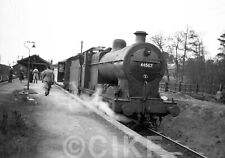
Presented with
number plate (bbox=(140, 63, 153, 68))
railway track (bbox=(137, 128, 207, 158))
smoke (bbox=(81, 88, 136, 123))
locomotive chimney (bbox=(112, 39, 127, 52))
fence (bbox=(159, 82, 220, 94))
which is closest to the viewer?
railway track (bbox=(137, 128, 207, 158))

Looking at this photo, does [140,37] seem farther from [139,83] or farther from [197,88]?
[197,88]

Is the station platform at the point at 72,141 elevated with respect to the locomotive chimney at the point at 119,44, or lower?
lower

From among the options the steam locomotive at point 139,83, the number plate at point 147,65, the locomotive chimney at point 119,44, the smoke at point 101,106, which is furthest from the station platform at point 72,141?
the locomotive chimney at point 119,44

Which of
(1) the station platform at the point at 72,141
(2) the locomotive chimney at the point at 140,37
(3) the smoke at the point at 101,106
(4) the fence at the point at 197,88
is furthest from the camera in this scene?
(4) the fence at the point at 197,88

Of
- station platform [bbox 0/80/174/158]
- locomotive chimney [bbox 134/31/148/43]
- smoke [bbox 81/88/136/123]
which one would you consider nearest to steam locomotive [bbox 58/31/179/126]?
locomotive chimney [bbox 134/31/148/43]

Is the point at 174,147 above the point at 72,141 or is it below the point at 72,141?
below

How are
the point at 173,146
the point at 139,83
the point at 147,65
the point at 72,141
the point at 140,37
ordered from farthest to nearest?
1. the point at 140,37
2. the point at 139,83
3. the point at 147,65
4. the point at 173,146
5. the point at 72,141

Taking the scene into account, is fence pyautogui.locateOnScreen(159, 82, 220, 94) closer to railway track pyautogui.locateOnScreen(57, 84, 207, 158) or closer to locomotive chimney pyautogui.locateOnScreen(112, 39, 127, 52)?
locomotive chimney pyautogui.locateOnScreen(112, 39, 127, 52)

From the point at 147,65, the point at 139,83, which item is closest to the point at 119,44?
the point at 147,65

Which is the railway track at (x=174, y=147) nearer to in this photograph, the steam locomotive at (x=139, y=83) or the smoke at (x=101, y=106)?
the steam locomotive at (x=139, y=83)

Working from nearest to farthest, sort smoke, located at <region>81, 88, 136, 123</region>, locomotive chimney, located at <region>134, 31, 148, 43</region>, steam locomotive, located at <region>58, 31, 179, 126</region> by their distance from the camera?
steam locomotive, located at <region>58, 31, 179, 126</region>
smoke, located at <region>81, 88, 136, 123</region>
locomotive chimney, located at <region>134, 31, 148, 43</region>

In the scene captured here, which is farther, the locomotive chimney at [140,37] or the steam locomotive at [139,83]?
the locomotive chimney at [140,37]

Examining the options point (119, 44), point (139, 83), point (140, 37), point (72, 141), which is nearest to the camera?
point (72, 141)

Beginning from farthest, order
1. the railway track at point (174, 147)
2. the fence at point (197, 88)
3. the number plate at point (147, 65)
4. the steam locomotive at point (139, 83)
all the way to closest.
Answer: the fence at point (197, 88) < the number plate at point (147, 65) < the steam locomotive at point (139, 83) < the railway track at point (174, 147)
